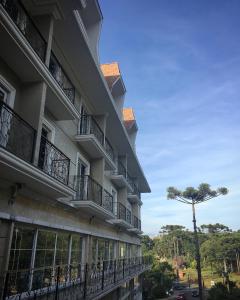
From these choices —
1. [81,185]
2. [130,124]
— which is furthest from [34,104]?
[130,124]

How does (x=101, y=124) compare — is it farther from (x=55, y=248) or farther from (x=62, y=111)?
(x=55, y=248)

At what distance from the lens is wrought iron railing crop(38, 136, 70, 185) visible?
8938 millimetres

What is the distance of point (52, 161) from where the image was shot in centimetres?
934

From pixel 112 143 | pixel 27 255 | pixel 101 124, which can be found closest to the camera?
pixel 27 255

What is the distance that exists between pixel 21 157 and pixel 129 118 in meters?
20.0

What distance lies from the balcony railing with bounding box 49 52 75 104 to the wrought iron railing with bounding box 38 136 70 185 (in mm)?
2280

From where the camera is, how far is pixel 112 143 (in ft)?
65.3

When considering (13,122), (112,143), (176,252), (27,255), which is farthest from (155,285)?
(176,252)

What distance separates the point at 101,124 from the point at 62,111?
5.58 metres

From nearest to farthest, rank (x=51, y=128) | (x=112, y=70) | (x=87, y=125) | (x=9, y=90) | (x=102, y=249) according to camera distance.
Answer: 1. (x=9, y=90)
2. (x=51, y=128)
3. (x=87, y=125)
4. (x=102, y=249)
5. (x=112, y=70)

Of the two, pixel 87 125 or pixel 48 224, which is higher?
pixel 87 125

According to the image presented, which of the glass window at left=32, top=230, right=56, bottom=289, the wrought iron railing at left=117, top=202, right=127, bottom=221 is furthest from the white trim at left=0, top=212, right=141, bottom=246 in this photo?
the wrought iron railing at left=117, top=202, right=127, bottom=221

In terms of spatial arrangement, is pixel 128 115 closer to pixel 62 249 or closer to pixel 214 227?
pixel 62 249

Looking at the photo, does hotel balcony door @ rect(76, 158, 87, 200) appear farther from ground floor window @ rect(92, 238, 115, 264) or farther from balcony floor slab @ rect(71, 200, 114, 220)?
ground floor window @ rect(92, 238, 115, 264)
